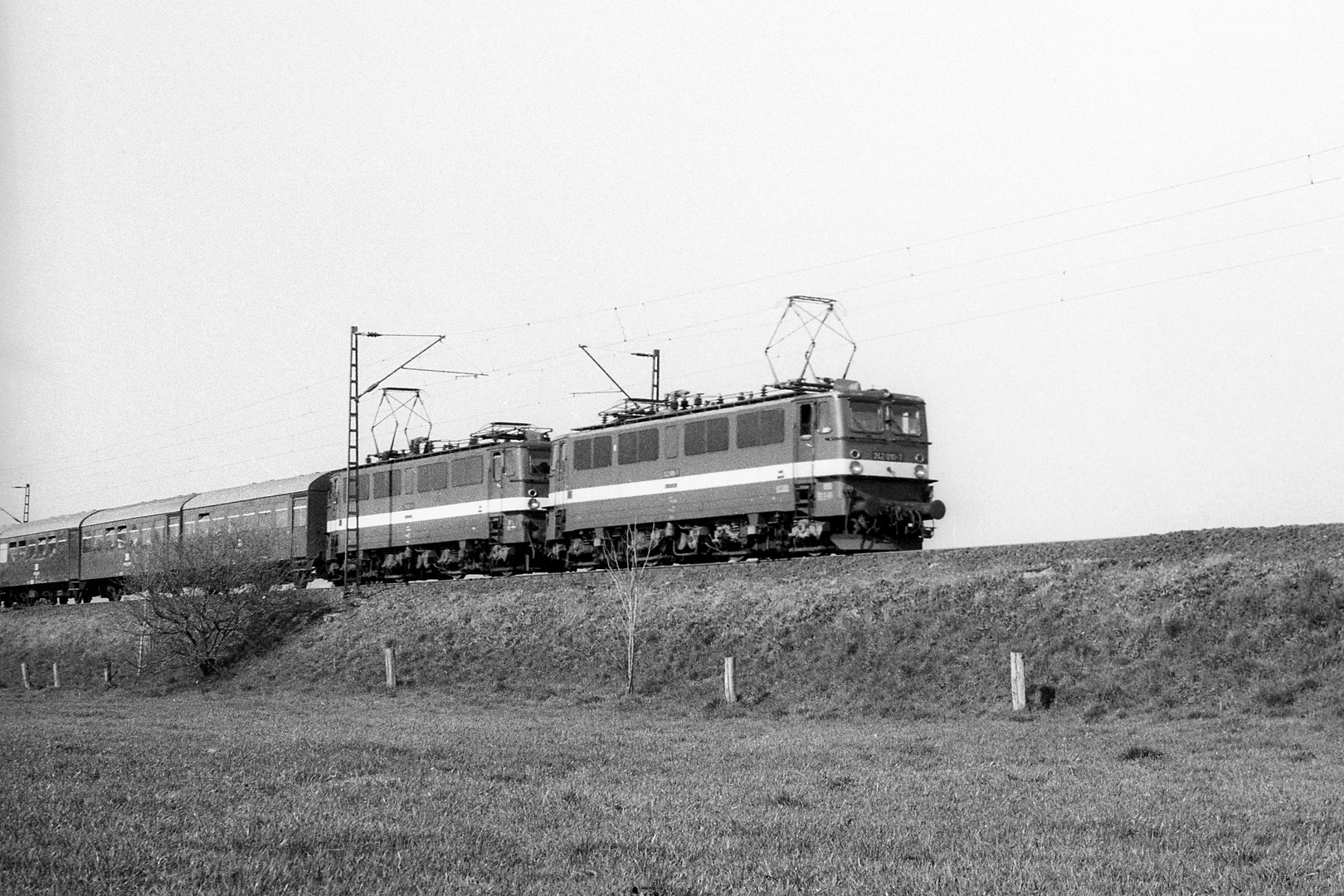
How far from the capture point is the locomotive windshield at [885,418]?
28.8m

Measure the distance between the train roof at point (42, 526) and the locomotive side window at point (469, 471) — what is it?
25.7 meters

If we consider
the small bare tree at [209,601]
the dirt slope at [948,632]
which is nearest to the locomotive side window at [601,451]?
the dirt slope at [948,632]

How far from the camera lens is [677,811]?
35.8 feet

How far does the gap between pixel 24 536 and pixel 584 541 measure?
37.9 meters

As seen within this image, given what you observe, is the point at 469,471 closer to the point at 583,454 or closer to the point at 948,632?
the point at 583,454

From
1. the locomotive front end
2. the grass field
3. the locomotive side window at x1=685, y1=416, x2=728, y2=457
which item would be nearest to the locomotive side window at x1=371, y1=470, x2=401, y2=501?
the locomotive side window at x1=685, y1=416, x2=728, y2=457

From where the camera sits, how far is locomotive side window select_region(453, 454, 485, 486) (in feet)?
131

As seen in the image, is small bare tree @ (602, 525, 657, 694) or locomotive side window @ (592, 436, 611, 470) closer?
small bare tree @ (602, 525, 657, 694)

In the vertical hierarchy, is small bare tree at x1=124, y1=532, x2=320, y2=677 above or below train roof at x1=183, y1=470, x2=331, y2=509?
below

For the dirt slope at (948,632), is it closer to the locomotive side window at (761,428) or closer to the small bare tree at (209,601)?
the locomotive side window at (761,428)

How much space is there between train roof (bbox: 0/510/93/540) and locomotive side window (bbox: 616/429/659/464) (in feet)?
112

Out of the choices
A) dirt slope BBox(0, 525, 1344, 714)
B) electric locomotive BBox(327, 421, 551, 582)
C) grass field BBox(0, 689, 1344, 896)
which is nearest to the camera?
grass field BBox(0, 689, 1344, 896)

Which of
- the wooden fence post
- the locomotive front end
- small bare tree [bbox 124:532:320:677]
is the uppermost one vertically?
the locomotive front end

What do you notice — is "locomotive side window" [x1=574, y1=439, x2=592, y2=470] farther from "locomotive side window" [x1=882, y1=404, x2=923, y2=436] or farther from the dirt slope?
"locomotive side window" [x1=882, y1=404, x2=923, y2=436]
